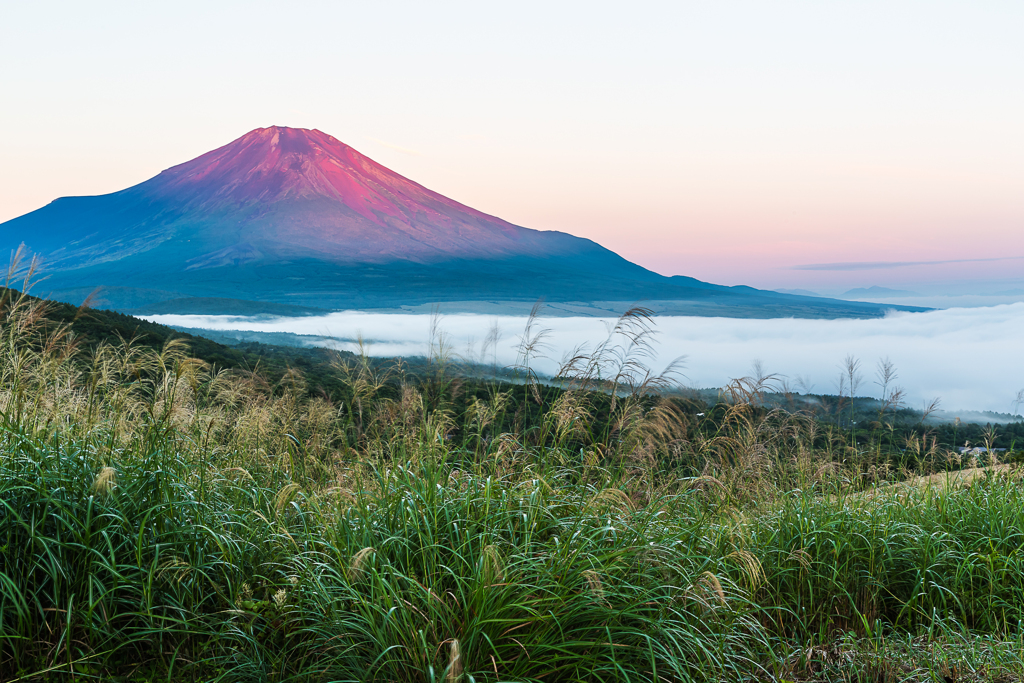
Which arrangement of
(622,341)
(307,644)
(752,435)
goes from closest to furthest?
(307,644) < (622,341) < (752,435)

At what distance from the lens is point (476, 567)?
2715 millimetres

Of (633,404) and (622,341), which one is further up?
(622,341)

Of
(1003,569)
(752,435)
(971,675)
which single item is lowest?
(971,675)

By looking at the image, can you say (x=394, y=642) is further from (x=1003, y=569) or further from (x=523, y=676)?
(x=1003, y=569)

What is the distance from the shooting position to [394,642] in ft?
8.39

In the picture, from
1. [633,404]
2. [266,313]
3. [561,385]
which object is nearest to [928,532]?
[633,404]

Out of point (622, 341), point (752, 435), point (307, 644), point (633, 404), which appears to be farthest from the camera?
point (752, 435)

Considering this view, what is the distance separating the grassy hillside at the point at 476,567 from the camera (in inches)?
105

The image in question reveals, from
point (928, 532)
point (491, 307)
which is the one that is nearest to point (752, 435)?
point (928, 532)

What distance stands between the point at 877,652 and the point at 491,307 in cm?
19706

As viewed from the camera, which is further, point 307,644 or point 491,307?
point 491,307

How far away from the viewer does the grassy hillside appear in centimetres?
268

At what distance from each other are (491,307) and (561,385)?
196m

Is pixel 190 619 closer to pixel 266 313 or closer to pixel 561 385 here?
pixel 561 385
